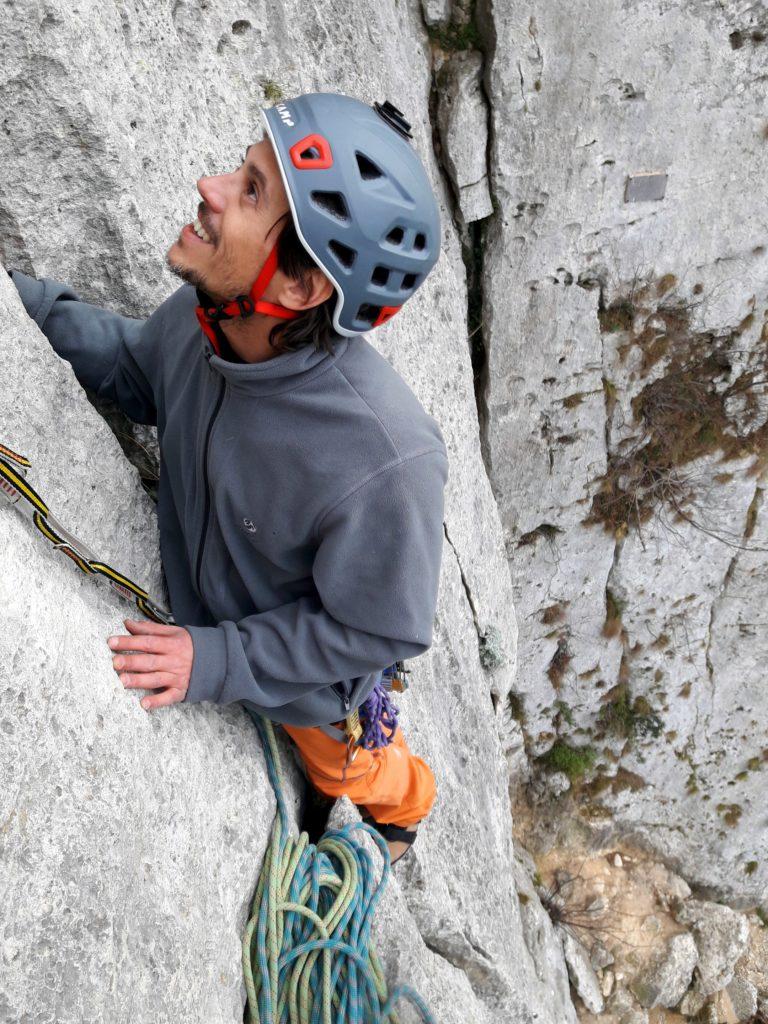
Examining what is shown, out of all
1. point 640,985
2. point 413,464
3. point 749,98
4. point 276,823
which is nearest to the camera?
point 413,464

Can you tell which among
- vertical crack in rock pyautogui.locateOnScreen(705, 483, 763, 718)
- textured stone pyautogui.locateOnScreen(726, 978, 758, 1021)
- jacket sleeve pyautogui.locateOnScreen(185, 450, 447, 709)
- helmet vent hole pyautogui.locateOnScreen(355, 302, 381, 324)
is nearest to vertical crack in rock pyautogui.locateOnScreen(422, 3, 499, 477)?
vertical crack in rock pyautogui.locateOnScreen(705, 483, 763, 718)

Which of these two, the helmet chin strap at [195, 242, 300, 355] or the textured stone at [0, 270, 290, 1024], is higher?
the helmet chin strap at [195, 242, 300, 355]

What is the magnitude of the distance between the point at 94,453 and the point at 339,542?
89 centimetres

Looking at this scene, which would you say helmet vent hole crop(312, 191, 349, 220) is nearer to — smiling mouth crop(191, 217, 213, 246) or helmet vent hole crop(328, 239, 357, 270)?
helmet vent hole crop(328, 239, 357, 270)

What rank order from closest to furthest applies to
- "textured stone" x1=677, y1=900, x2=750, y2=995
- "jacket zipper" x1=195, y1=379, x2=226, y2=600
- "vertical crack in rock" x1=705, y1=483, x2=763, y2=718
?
"jacket zipper" x1=195, y1=379, x2=226, y2=600
"vertical crack in rock" x1=705, y1=483, x2=763, y2=718
"textured stone" x1=677, y1=900, x2=750, y2=995

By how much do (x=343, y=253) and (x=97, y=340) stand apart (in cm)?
106

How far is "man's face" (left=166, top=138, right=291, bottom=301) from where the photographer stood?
2.12 m

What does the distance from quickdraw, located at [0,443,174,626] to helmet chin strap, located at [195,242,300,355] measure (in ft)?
2.09

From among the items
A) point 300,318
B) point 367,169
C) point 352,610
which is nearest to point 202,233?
point 300,318

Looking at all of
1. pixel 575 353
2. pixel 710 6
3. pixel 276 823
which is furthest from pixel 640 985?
pixel 710 6

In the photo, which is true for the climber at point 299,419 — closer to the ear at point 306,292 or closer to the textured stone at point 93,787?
the ear at point 306,292

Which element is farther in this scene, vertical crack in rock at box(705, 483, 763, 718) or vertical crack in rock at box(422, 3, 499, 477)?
vertical crack in rock at box(705, 483, 763, 718)

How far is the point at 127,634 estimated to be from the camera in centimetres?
235

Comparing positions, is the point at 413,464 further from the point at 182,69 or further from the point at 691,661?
the point at 691,661
